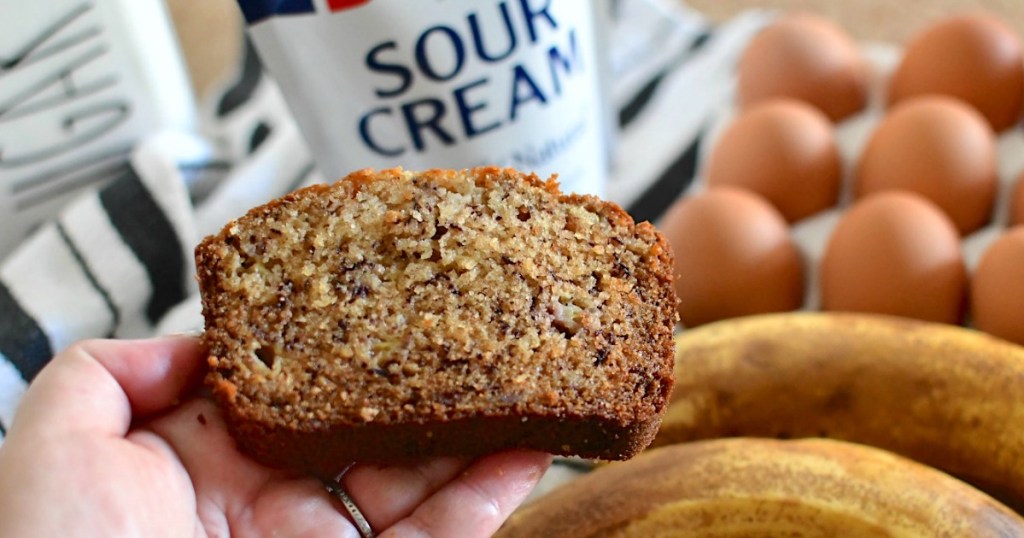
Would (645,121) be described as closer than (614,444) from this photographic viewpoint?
No

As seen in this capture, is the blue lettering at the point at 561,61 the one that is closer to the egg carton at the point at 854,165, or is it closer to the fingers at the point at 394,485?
the egg carton at the point at 854,165

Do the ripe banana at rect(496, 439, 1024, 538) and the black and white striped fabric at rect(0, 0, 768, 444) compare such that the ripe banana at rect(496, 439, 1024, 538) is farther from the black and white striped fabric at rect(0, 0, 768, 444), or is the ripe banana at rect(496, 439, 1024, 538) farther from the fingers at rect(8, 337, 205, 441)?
the black and white striped fabric at rect(0, 0, 768, 444)

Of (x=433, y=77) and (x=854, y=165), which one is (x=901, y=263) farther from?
(x=433, y=77)

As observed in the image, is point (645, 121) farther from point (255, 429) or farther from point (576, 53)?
point (255, 429)

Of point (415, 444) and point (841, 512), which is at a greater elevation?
point (415, 444)

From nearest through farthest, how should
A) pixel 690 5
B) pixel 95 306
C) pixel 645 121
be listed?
1. pixel 95 306
2. pixel 645 121
3. pixel 690 5

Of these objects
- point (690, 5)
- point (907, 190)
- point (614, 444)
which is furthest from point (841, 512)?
point (690, 5)

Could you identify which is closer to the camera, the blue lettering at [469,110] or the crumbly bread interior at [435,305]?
the crumbly bread interior at [435,305]

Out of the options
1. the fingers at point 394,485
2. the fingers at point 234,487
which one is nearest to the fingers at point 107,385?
the fingers at point 234,487
